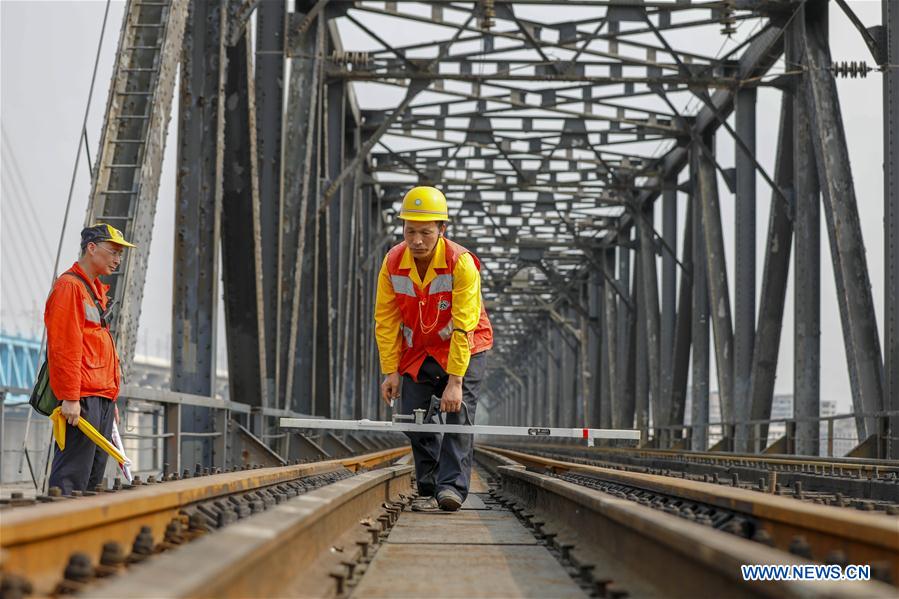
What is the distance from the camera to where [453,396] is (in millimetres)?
Result: 6766

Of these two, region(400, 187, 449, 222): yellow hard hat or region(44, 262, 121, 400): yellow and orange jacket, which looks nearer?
region(44, 262, 121, 400): yellow and orange jacket

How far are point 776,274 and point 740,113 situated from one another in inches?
163

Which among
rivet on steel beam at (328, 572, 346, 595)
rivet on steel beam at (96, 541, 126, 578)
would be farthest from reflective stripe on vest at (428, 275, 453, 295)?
rivet on steel beam at (96, 541, 126, 578)

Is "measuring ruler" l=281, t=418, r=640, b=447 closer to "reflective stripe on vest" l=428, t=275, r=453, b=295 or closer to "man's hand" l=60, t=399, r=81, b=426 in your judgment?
"reflective stripe on vest" l=428, t=275, r=453, b=295

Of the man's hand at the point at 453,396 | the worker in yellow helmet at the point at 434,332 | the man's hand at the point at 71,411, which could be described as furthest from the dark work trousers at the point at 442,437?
the man's hand at the point at 71,411

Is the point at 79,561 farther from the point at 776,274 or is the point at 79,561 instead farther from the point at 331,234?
the point at 331,234

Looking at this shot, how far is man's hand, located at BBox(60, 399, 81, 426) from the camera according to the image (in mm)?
5914

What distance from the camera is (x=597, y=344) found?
46.8 m

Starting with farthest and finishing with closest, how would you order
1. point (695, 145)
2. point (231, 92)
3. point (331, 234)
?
1. point (695, 145)
2. point (331, 234)
3. point (231, 92)

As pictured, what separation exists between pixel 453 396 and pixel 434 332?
0.52 meters

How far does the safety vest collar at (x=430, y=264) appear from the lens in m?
6.94

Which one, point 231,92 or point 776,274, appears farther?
point 776,274

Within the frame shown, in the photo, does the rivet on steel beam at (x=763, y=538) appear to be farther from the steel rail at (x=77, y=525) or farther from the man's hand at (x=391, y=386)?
the man's hand at (x=391, y=386)

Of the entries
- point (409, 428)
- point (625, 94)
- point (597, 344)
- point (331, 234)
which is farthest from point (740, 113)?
point (597, 344)
